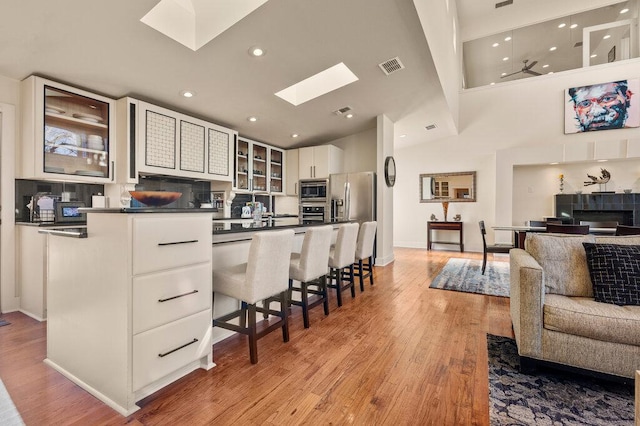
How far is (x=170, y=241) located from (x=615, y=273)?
273 cm

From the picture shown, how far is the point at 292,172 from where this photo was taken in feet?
20.1

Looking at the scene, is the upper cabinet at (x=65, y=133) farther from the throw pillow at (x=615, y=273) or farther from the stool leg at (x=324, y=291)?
the throw pillow at (x=615, y=273)

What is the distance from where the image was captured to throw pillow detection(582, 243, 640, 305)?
5.84 feet

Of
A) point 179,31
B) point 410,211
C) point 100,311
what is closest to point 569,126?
point 410,211

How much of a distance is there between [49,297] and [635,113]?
8.91m

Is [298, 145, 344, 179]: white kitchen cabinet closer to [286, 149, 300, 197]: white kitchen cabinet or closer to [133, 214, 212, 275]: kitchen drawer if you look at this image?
[286, 149, 300, 197]: white kitchen cabinet

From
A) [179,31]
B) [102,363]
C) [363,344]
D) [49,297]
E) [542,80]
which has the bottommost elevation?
[363,344]

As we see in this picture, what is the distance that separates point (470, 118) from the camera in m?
6.73

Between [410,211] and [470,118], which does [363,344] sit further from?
[470,118]

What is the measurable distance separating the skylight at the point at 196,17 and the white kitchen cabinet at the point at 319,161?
3.26 m

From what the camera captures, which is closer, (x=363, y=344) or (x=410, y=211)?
(x=363, y=344)

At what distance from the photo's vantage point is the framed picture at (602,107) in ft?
18.2

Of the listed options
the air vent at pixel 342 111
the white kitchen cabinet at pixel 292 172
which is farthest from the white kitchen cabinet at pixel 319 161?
the air vent at pixel 342 111

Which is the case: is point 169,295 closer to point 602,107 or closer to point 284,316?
point 284,316
